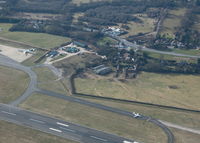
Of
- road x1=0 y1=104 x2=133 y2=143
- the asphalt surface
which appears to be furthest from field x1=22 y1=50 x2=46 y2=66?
road x1=0 y1=104 x2=133 y2=143

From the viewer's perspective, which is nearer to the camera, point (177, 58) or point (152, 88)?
point (152, 88)

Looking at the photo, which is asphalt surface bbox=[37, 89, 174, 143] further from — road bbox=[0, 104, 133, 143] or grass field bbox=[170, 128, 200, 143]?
road bbox=[0, 104, 133, 143]

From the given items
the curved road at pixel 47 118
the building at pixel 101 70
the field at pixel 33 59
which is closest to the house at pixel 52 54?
the field at pixel 33 59

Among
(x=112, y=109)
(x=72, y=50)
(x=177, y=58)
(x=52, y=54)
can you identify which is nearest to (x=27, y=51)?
(x=52, y=54)

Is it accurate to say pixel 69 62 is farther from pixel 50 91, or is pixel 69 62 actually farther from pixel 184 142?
pixel 184 142

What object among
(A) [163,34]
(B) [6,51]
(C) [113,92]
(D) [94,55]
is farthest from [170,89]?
(B) [6,51]

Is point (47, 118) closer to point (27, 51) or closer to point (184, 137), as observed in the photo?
point (184, 137)
